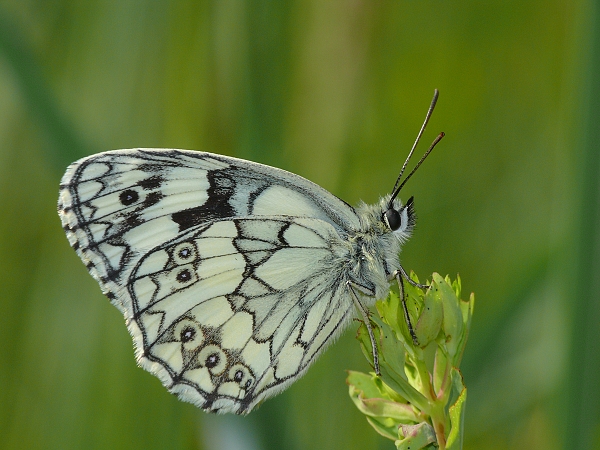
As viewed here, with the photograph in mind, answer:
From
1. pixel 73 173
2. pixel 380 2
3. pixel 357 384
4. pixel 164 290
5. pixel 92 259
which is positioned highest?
pixel 380 2

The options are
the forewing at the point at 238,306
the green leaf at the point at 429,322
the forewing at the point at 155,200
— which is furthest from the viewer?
the forewing at the point at 155,200

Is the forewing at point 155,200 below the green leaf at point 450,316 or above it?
above

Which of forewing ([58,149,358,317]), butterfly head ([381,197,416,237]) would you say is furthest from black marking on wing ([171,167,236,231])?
butterfly head ([381,197,416,237])

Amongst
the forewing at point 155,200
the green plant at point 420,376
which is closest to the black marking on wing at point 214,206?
the forewing at point 155,200

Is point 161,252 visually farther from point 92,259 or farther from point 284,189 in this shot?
point 284,189

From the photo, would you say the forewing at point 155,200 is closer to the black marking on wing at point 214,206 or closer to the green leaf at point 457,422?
the black marking on wing at point 214,206

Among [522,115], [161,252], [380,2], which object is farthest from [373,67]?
[161,252]

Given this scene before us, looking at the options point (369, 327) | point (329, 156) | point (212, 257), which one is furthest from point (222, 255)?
point (329, 156)
